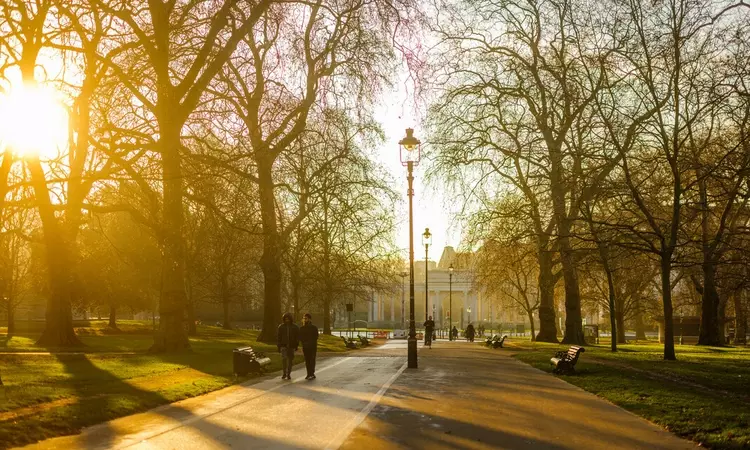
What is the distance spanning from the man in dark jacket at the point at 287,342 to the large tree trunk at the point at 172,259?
181 inches

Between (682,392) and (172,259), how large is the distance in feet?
54.0

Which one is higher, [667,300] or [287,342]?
[667,300]

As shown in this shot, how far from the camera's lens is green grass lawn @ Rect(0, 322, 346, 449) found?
38.6 feet

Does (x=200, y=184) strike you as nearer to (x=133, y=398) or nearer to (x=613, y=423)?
(x=133, y=398)

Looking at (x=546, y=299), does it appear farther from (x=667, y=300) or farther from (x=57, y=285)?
(x=57, y=285)

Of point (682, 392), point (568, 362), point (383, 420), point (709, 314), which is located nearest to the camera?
point (383, 420)

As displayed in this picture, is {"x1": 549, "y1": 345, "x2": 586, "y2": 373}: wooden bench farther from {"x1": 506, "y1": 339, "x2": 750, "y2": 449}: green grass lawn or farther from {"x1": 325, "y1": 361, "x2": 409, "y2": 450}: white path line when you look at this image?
{"x1": 325, "y1": 361, "x2": 409, "y2": 450}: white path line

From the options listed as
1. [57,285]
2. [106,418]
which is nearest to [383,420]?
[106,418]

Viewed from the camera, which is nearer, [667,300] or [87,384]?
[87,384]

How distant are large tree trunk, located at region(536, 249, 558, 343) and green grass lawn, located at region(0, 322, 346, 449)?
17574mm

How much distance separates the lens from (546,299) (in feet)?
155

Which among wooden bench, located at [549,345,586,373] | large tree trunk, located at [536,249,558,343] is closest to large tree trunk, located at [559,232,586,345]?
large tree trunk, located at [536,249,558,343]

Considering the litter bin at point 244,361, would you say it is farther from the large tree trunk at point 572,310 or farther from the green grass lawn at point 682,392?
the large tree trunk at point 572,310

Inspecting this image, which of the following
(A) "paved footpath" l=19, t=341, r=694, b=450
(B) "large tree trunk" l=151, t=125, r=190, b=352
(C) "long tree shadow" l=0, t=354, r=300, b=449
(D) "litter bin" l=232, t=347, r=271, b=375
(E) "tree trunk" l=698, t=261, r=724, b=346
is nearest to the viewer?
(A) "paved footpath" l=19, t=341, r=694, b=450
